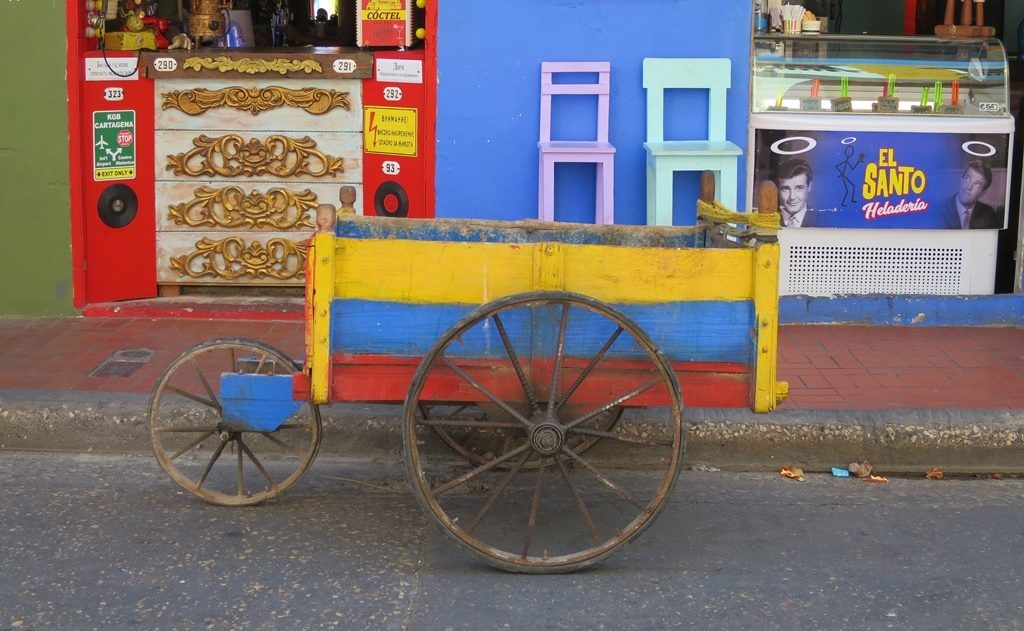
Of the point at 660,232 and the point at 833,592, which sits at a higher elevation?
the point at 660,232

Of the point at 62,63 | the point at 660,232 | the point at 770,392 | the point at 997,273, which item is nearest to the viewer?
the point at 770,392

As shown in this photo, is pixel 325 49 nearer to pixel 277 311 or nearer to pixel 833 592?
pixel 277 311

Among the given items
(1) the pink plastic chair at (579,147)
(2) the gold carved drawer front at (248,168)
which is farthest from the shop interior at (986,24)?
→ (2) the gold carved drawer front at (248,168)

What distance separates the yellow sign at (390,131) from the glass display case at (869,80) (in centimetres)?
189

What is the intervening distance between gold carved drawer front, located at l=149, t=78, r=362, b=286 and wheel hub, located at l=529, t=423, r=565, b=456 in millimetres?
3453

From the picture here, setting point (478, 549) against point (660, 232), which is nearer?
point (478, 549)

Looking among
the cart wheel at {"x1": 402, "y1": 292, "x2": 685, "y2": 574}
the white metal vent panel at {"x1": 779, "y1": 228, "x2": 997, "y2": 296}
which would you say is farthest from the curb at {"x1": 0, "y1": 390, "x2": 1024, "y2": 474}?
the white metal vent panel at {"x1": 779, "y1": 228, "x2": 997, "y2": 296}

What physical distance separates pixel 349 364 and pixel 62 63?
3641 mm

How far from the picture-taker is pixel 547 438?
4109 mm

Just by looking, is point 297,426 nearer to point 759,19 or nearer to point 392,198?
point 392,198

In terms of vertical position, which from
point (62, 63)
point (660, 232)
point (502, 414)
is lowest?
point (502, 414)

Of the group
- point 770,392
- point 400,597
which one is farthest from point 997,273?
point 400,597

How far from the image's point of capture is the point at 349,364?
14.1ft

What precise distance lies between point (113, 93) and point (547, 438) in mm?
4129
